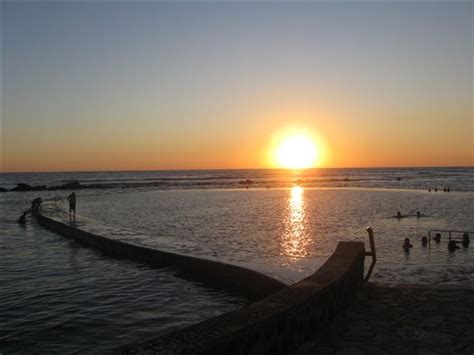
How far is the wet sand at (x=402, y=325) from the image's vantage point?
5785mm

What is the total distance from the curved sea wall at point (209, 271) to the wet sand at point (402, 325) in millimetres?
3135

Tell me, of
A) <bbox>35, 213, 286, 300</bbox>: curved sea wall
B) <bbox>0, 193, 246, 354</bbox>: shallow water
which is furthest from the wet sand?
<bbox>0, 193, 246, 354</bbox>: shallow water

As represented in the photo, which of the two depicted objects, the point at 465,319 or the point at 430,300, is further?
the point at 430,300

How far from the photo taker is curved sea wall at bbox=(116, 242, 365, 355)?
4.65 m

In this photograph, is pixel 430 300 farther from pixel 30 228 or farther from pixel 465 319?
pixel 30 228

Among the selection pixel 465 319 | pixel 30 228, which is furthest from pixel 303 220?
pixel 465 319

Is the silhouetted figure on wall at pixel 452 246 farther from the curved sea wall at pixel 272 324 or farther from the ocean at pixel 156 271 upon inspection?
the curved sea wall at pixel 272 324

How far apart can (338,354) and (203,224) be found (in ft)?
75.4

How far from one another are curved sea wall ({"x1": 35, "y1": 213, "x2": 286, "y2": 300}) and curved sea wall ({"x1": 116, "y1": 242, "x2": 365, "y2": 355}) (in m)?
3.40

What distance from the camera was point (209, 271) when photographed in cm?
1315

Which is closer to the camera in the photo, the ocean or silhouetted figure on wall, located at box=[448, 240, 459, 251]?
the ocean

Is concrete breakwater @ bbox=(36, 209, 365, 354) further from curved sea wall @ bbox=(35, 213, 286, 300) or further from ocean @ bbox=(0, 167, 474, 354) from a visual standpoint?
ocean @ bbox=(0, 167, 474, 354)

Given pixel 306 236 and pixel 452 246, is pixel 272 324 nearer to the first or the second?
pixel 452 246

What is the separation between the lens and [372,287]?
342 inches
